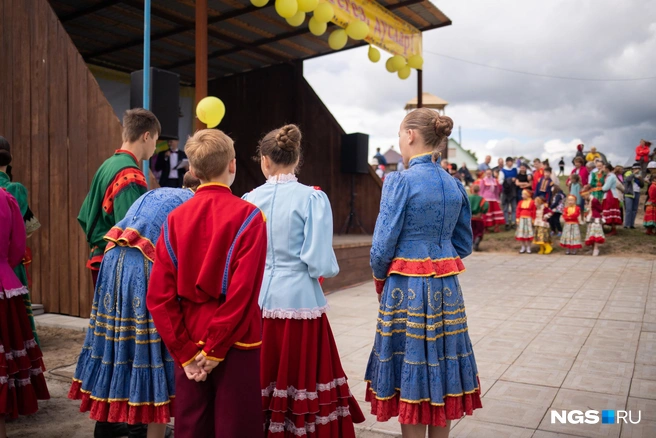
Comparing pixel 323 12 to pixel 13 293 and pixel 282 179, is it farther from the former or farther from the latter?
pixel 13 293

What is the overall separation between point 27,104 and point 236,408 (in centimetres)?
521

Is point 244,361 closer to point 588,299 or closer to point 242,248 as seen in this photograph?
point 242,248

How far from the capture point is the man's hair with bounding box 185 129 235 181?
77.2 inches

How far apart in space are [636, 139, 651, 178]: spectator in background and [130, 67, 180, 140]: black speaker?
18798 mm

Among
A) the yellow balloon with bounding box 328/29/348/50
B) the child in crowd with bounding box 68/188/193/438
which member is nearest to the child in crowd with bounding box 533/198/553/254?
the yellow balloon with bounding box 328/29/348/50

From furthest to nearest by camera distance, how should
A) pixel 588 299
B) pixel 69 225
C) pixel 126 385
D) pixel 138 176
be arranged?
1. pixel 588 299
2. pixel 69 225
3. pixel 138 176
4. pixel 126 385

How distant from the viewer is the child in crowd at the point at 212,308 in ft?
6.02

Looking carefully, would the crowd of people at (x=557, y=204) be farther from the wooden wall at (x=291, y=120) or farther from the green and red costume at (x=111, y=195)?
the green and red costume at (x=111, y=195)

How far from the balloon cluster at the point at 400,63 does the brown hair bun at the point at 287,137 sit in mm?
7005

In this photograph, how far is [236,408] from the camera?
1.85 meters

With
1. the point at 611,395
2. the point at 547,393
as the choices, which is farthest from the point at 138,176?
the point at 611,395

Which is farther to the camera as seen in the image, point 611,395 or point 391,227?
point 611,395

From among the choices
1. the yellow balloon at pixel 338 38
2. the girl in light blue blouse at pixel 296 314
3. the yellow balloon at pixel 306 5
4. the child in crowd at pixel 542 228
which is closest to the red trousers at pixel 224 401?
the girl in light blue blouse at pixel 296 314

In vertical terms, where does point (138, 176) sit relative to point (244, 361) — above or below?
above
